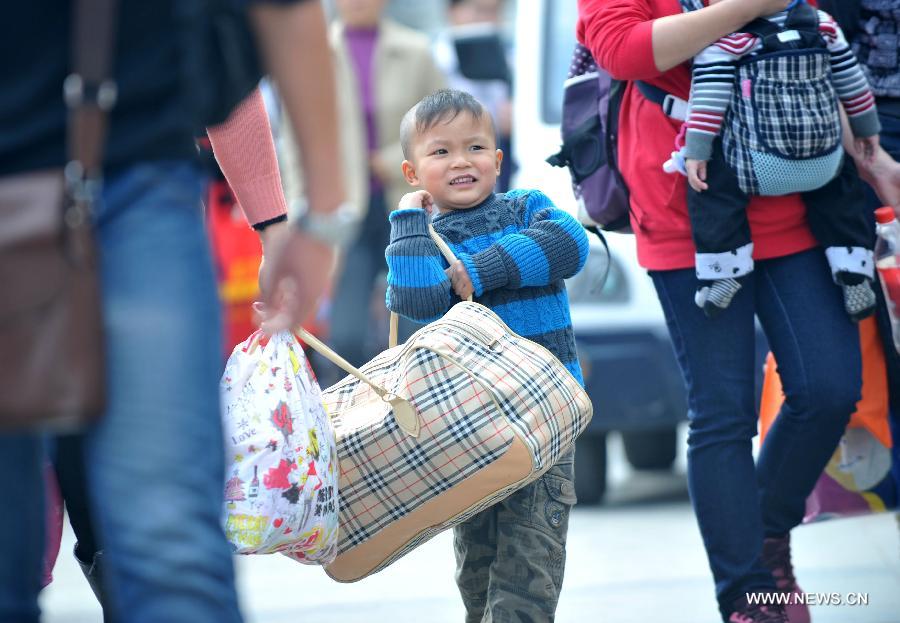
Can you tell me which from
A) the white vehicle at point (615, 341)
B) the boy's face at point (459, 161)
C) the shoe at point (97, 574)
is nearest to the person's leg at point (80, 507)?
the shoe at point (97, 574)

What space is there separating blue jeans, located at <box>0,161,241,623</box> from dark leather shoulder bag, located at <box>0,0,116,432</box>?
0.05 metres

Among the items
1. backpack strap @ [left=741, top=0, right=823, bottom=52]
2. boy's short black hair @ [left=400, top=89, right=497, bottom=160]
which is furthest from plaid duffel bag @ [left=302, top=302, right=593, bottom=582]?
backpack strap @ [left=741, top=0, right=823, bottom=52]

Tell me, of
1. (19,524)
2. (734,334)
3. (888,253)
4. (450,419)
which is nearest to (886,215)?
(888,253)

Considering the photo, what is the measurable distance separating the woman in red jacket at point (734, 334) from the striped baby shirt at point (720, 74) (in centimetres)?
10

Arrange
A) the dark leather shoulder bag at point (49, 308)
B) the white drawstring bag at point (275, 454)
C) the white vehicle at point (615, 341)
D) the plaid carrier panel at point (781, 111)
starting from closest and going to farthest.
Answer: the dark leather shoulder bag at point (49, 308), the white drawstring bag at point (275, 454), the plaid carrier panel at point (781, 111), the white vehicle at point (615, 341)

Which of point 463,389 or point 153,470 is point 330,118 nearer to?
point 153,470

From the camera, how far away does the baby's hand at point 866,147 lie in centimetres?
384

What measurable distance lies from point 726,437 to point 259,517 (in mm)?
1252

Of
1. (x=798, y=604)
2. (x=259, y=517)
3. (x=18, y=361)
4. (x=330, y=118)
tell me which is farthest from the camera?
(x=798, y=604)

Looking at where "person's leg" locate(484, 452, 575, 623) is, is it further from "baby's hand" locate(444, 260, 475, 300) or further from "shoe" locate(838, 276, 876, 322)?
"shoe" locate(838, 276, 876, 322)

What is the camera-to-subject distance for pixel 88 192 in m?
2.04

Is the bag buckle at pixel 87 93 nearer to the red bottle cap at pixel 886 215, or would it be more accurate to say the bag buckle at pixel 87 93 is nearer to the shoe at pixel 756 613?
the shoe at pixel 756 613

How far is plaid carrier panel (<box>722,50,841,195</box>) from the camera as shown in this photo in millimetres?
3514

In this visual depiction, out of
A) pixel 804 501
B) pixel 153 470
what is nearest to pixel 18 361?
pixel 153 470
